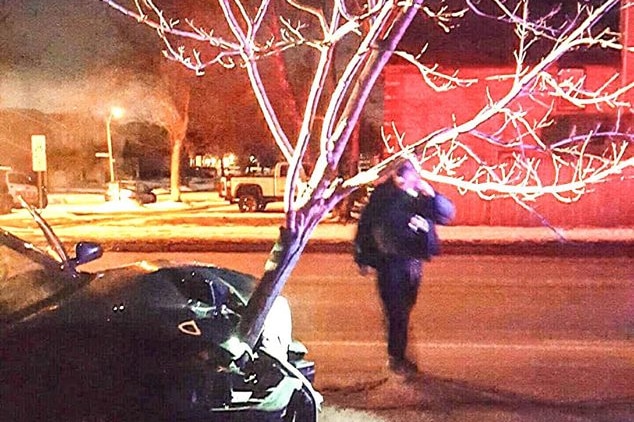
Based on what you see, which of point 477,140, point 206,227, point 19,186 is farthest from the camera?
point 19,186

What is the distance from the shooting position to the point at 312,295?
464 inches

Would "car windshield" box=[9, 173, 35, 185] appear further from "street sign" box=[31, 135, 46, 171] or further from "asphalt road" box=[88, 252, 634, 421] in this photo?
"asphalt road" box=[88, 252, 634, 421]

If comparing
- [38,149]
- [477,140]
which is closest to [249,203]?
[38,149]

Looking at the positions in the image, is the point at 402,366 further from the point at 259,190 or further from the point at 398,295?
the point at 259,190

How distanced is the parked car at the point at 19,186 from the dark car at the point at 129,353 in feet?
79.5

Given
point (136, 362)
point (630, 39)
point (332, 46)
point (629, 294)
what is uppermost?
point (630, 39)

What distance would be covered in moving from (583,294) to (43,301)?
8.36 meters

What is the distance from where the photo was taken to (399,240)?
7039mm

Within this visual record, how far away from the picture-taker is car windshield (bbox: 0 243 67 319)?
502 centimetres

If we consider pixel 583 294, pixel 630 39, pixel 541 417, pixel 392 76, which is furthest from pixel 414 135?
pixel 541 417

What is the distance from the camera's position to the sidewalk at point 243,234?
18.3m

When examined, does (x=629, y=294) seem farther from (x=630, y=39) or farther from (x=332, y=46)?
(x=630, y=39)

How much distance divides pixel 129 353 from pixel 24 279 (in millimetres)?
1117

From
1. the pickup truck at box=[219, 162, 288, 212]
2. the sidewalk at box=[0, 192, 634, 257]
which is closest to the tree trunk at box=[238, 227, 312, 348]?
the sidewalk at box=[0, 192, 634, 257]
